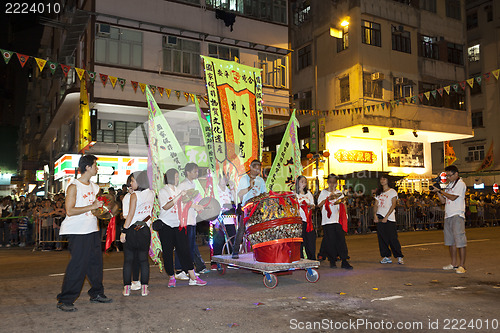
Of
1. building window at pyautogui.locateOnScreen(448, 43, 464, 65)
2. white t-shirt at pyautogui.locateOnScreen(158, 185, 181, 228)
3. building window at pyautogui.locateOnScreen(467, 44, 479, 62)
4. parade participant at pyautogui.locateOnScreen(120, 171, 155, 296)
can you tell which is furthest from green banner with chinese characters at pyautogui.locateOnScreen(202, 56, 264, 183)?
building window at pyautogui.locateOnScreen(467, 44, 479, 62)

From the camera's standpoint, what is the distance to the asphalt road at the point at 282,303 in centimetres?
491

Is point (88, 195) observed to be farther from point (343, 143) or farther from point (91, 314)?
point (343, 143)

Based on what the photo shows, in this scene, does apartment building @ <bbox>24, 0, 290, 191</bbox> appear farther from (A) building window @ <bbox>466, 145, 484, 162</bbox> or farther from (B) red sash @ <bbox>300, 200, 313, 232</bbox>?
(A) building window @ <bbox>466, 145, 484, 162</bbox>

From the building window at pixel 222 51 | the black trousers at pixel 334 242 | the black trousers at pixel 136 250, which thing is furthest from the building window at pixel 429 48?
the black trousers at pixel 136 250

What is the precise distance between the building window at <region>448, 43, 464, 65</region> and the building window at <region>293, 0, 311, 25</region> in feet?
32.1

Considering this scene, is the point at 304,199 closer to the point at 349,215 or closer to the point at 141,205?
the point at 141,205

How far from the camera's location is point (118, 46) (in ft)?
62.5

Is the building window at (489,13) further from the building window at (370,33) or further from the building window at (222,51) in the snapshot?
the building window at (222,51)

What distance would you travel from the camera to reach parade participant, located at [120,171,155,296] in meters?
6.39

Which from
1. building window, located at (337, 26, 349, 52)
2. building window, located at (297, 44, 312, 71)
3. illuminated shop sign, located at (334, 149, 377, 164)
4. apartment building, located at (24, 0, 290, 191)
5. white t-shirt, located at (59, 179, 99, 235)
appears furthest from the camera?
building window, located at (297, 44, 312, 71)

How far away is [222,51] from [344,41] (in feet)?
29.1

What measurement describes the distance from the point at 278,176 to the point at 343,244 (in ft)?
6.11

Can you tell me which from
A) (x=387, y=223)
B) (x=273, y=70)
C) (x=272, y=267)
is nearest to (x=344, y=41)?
(x=273, y=70)

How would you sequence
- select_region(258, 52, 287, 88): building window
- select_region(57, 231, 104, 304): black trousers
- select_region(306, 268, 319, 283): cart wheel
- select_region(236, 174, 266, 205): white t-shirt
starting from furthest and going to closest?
select_region(258, 52, 287, 88): building window
select_region(236, 174, 266, 205): white t-shirt
select_region(306, 268, 319, 283): cart wheel
select_region(57, 231, 104, 304): black trousers
